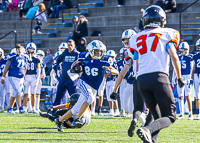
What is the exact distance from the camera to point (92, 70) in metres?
8.64

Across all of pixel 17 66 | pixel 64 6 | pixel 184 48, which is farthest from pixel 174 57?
pixel 64 6

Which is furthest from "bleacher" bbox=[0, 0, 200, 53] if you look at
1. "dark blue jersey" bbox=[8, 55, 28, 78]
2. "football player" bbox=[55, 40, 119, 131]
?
"football player" bbox=[55, 40, 119, 131]

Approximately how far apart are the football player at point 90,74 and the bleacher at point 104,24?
9.17m

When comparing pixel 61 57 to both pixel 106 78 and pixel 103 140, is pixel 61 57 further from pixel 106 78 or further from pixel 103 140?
pixel 103 140

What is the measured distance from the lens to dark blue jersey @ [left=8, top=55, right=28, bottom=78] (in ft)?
44.4

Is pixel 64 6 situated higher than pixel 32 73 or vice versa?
pixel 64 6

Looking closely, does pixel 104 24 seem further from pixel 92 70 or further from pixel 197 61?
pixel 92 70

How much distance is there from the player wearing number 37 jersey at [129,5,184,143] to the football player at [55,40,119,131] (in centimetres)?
285

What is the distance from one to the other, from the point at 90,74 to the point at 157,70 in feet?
11.6

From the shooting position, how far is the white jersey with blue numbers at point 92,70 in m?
8.58

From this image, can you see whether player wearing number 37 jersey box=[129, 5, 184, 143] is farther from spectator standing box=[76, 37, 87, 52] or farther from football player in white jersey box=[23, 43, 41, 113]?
spectator standing box=[76, 37, 87, 52]

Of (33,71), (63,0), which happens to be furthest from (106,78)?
(63,0)

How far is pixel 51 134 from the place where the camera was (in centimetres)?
775

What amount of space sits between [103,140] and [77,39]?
1092cm
